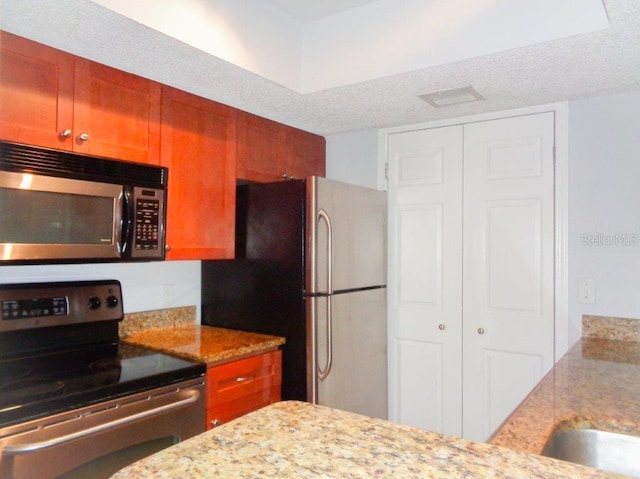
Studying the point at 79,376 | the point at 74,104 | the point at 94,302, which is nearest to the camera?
the point at 79,376

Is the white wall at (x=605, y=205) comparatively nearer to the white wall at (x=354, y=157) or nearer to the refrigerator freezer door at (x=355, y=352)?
the refrigerator freezer door at (x=355, y=352)

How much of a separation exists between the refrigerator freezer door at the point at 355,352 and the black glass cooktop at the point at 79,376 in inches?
26.9

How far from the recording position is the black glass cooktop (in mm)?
1371

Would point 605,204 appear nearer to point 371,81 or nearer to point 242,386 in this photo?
point 371,81

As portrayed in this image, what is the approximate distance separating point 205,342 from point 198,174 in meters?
0.81

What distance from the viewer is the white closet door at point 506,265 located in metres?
2.39

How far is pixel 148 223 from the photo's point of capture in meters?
1.94

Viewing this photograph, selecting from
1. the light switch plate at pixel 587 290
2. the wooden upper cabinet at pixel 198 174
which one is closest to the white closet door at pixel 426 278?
the light switch plate at pixel 587 290

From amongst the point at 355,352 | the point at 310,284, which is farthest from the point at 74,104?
the point at 355,352

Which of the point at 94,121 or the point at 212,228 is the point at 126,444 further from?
the point at 94,121

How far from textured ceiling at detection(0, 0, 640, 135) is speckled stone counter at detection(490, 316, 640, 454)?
47.0 inches

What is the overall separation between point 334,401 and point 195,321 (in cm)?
89

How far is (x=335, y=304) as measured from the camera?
2.32 metres

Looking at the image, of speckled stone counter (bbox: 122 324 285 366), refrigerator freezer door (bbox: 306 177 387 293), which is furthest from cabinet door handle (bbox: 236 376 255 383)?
refrigerator freezer door (bbox: 306 177 387 293)
